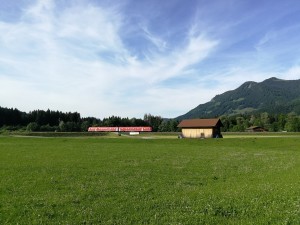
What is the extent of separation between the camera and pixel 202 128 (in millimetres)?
133500

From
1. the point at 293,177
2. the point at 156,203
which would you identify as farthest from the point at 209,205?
the point at 293,177

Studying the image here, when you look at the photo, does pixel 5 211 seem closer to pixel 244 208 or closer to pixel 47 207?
pixel 47 207

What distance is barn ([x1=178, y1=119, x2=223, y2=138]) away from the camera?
131125mm

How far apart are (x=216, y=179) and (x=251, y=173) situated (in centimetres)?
457

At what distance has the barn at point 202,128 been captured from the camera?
131125 mm

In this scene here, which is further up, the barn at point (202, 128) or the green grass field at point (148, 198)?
the barn at point (202, 128)

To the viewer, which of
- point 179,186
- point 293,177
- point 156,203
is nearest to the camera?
point 156,203

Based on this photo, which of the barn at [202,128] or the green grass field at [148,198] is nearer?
the green grass field at [148,198]

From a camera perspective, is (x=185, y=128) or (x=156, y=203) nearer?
(x=156, y=203)

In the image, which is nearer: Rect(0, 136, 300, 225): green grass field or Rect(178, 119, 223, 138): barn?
Rect(0, 136, 300, 225): green grass field

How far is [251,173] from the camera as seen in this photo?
26.4 meters

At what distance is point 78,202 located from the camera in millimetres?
15578

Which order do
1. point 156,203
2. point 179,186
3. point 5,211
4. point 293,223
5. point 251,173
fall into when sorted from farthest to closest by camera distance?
point 251,173
point 179,186
point 156,203
point 5,211
point 293,223

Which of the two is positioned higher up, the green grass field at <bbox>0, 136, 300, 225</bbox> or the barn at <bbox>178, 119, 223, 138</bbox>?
the barn at <bbox>178, 119, 223, 138</bbox>
